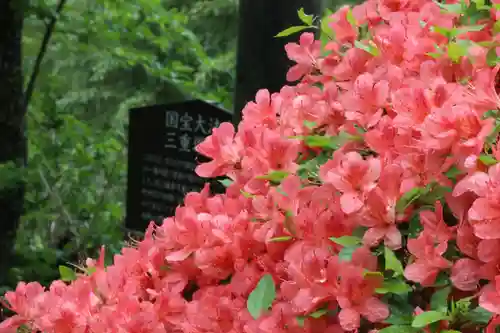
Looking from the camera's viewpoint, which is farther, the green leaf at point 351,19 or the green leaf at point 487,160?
the green leaf at point 351,19

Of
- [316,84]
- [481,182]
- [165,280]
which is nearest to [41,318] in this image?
[165,280]

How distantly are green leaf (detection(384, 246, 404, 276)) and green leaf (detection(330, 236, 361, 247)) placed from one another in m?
0.05

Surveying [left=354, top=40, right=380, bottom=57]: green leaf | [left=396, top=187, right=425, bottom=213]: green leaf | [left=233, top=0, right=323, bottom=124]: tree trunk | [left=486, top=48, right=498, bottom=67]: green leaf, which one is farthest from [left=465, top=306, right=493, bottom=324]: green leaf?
[left=233, top=0, right=323, bottom=124]: tree trunk

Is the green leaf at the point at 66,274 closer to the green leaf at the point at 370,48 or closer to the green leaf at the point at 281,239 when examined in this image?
the green leaf at the point at 281,239

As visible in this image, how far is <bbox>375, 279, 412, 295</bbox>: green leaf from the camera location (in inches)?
37.6

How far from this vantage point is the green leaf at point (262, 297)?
1.07 metres

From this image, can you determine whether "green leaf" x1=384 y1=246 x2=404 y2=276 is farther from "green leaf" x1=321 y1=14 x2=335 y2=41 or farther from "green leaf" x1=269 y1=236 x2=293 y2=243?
"green leaf" x1=321 y1=14 x2=335 y2=41

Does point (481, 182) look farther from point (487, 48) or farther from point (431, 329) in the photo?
point (487, 48)

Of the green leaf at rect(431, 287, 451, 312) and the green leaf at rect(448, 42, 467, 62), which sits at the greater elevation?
the green leaf at rect(448, 42, 467, 62)

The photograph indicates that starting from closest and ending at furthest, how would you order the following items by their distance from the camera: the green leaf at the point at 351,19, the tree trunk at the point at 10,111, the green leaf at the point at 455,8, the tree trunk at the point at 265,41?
the green leaf at the point at 455,8 < the green leaf at the point at 351,19 < the tree trunk at the point at 265,41 < the tree trunk at the point at 10,111

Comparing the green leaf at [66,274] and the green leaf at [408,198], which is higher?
the green leaf at [408,198]

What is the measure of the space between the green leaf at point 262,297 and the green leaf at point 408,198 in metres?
0.23

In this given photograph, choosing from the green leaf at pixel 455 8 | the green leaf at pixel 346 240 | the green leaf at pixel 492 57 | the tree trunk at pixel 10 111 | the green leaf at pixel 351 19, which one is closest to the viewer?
the green leaf at pixel 346 240

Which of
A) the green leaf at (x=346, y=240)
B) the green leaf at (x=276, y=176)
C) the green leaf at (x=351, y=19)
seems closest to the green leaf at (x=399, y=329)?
the green leaf at (x=346, y=240)
